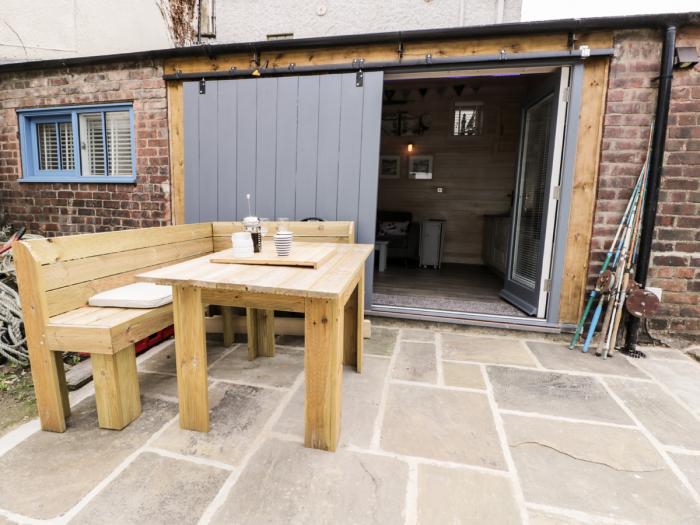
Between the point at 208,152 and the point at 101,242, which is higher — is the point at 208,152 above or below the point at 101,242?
Result: above

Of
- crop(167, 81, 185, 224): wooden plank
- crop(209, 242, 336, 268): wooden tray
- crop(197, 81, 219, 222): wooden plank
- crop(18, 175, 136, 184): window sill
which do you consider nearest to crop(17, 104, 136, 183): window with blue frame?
crop(18, 175, 136, 184): window sill

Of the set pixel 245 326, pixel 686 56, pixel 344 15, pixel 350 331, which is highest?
pixel 344 15

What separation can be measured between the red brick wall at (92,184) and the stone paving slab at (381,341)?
238 centimetres

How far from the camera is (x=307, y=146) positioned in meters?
3.18

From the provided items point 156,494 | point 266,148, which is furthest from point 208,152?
point 156,494

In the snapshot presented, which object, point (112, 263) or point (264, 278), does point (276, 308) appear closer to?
point (264, 278)

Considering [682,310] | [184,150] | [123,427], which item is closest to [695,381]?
[682,310]

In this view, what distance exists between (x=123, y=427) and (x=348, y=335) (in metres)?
1.28

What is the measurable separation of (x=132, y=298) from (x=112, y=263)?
12.5 inches

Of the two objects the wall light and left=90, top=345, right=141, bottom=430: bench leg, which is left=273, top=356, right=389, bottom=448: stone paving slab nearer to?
left=90, top=345, right=141, bottom=430: bench leg

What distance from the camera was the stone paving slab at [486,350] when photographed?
253 centimetres

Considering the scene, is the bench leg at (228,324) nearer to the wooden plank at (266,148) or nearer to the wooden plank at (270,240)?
the wooden plank at (270,240)

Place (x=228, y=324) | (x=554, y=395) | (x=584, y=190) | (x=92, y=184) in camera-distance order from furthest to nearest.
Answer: (x=92, y=184), (x=584, y=190), (x=228, y=324), (x=554, y=395)

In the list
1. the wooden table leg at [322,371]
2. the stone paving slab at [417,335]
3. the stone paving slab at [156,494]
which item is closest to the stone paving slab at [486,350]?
the stone paving slab at [417,335]
